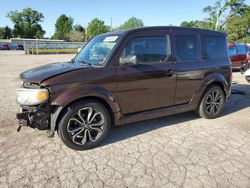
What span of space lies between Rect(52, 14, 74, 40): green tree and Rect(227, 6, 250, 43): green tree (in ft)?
201

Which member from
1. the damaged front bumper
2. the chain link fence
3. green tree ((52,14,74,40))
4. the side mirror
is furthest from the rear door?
green tree ((52,14,74,40))

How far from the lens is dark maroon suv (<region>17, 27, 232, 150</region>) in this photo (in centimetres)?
344

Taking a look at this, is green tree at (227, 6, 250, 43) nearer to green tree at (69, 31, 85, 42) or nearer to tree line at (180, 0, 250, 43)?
tree line at (180, 0, 250, 43)

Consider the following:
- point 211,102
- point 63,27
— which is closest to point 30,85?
point 211,102

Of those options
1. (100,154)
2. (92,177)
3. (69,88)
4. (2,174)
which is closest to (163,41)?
(69,88)

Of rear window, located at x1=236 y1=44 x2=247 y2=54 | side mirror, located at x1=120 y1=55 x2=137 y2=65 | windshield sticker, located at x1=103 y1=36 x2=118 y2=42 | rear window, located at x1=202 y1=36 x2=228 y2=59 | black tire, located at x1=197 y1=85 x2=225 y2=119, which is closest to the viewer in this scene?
side mirror, located at x1=120 y1=55 x2=137 y2=65

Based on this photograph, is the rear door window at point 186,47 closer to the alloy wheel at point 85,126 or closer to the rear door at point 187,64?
the rear door at point 187,64

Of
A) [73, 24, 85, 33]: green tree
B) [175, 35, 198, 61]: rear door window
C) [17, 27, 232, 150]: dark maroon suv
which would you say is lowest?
[17, 27, 232, 150]: dark maroon suv

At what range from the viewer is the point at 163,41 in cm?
435

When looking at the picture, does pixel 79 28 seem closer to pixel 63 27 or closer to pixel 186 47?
pixel 63 27

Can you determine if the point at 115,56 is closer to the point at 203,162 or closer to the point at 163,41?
the point at 163,41

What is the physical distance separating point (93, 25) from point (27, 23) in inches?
1495

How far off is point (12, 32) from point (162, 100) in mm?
97828

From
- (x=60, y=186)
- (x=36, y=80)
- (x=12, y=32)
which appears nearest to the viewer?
(x=60, y=186)
